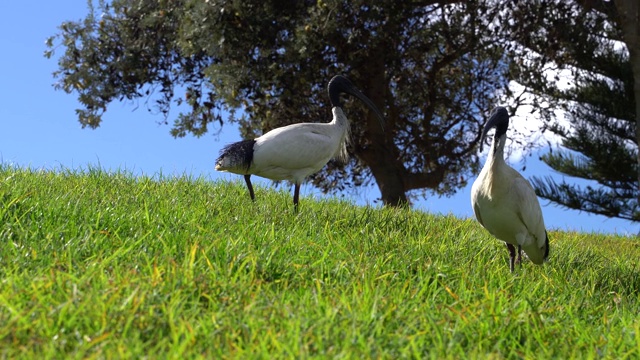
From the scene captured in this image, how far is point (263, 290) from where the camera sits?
4.27m

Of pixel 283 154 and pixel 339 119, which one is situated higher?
pixel 339 119

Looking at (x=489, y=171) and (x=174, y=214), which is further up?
(x=489, y=171)

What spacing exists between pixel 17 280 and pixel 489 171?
169 inches

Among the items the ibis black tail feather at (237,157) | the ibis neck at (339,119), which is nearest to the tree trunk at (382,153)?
the ibis neck at (339,119)

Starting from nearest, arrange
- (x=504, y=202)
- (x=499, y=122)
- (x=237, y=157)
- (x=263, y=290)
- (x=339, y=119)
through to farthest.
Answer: (x=263, y=290), (x=504, y=202), (x=499, y=122), (x=237, y=157), (x=339, y=119)

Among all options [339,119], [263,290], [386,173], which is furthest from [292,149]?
[386,173]

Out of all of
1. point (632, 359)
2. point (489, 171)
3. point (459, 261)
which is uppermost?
point (489, 171)

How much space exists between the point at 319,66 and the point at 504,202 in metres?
6.43

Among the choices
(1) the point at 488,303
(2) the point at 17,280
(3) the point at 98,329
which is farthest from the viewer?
(1) the point at 488,303

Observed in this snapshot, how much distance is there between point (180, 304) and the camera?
12.8 ft

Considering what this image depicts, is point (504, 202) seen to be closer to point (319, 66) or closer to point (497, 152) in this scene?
point (497, 152)

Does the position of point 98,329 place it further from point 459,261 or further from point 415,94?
point 415,94

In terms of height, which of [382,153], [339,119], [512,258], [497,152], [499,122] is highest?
[382,153]

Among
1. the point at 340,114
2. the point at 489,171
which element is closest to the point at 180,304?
the point at 489,171
